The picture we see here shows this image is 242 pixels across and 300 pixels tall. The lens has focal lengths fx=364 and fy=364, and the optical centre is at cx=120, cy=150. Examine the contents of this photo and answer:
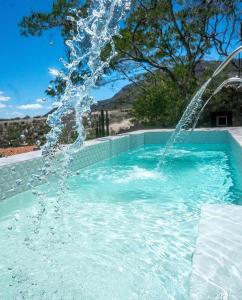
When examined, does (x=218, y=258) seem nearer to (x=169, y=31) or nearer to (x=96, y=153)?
(x=96, y=153)

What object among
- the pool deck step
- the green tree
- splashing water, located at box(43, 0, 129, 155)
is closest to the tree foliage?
the green tree

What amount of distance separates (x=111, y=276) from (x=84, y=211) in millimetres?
2216

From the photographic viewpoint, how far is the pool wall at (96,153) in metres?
6.02

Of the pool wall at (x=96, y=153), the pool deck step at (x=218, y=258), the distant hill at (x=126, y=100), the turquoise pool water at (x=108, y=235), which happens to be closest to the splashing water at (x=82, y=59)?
the pool wall at (x=96, y=153)

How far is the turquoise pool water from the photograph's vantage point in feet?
9.53

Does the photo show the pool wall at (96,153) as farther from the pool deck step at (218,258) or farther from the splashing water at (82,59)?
the pool deck step at (218,258)

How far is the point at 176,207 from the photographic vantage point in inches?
207

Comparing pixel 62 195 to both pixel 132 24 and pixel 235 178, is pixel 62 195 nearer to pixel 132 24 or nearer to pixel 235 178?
pixel 235 178

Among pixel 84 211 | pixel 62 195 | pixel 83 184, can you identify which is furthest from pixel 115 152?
pixel 84 211

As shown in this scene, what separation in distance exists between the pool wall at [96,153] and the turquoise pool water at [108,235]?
0.28 meters

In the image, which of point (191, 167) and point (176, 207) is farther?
point (191, 167)

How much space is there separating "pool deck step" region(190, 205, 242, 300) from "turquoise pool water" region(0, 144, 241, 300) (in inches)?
20.5

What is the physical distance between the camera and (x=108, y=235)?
4176 mm

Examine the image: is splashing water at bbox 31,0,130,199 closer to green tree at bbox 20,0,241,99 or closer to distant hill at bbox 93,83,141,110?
green tree at bbox 20,0,241,99
